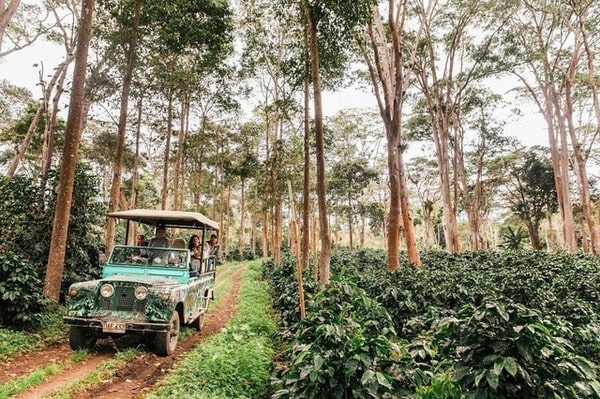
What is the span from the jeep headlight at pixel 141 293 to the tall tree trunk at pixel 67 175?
126 inches

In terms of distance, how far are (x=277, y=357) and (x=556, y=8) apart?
2177 cm

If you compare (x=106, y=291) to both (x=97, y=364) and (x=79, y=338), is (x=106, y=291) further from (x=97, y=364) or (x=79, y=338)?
(x=97, y=364)

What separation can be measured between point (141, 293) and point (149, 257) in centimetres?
174

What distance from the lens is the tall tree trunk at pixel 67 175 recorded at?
26.3ft

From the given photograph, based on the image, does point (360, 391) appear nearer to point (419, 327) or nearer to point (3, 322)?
point (419, 327)

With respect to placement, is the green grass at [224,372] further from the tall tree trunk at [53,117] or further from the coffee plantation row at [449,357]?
the tall tree trunk at [53,117]

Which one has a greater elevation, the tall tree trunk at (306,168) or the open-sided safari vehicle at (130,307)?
the tall tree trunk at (306,168)

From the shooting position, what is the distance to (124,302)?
6.04m

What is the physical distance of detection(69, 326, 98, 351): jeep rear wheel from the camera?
612 centimetres

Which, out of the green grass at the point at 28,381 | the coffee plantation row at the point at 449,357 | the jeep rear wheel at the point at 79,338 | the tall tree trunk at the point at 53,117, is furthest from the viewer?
the tall tree trunk at the point at 53,117

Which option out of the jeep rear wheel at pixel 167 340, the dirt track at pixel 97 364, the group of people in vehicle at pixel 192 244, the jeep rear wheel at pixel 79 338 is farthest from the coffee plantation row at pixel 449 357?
the group of people in vehicle at pixel 192 244

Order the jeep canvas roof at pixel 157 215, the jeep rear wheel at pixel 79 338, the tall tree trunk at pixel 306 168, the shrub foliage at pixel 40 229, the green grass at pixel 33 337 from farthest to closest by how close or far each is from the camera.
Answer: the tall tree trunk at pixel 306 168 < the jeep canvas roof at pixel 157 215 < the shrub foliage at pixel 40 229 < the jeep rear wheel at pixel 79 338 < the green grass at pixel 33 337

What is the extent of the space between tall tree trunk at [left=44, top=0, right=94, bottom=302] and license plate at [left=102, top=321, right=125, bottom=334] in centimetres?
300

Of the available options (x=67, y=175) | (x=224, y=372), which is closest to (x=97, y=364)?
(x=224, y=372)
